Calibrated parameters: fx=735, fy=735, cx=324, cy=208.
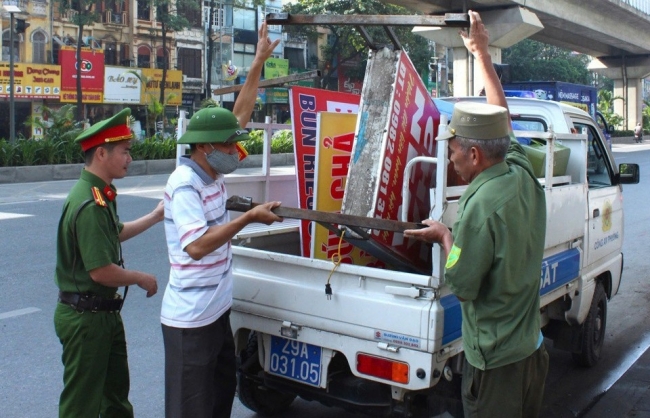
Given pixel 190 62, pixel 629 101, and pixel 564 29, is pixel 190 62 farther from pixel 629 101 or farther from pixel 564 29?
pixel 629 101

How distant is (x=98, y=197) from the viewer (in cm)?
307

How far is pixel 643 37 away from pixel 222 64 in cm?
2346

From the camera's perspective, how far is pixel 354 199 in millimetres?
3541

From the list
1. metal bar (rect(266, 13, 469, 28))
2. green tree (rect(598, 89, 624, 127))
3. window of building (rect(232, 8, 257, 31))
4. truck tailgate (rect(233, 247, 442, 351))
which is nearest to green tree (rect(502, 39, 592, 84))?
green tree (rect(598, 89, 624, 127))

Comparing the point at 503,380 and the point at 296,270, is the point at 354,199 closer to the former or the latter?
the point at 296,270

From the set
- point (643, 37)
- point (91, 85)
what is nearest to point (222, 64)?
point (91, 85)

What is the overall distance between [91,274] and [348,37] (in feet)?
141

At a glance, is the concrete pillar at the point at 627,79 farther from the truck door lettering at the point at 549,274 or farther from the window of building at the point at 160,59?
the truck door lettering at the point at 549,274

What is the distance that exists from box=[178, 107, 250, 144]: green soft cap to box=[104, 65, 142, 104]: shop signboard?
35370 millimetres

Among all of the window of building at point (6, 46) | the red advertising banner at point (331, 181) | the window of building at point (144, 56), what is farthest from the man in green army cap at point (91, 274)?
the window of building at point (144, 56)

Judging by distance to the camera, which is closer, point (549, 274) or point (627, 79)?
Result: point (549, 274)

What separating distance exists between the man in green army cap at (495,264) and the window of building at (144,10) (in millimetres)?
40265

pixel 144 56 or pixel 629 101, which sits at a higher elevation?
pixel 144 56

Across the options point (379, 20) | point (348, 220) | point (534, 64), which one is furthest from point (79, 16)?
point (534, 64)
